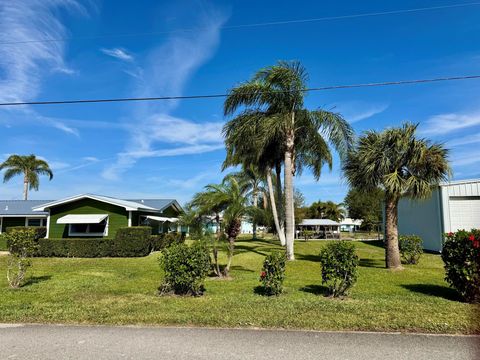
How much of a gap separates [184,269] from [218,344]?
126 inches

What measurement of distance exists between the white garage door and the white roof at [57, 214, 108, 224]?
725 inches

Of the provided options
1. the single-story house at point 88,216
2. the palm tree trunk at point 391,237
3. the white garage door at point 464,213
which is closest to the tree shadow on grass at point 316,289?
the palm tree trunk at point 391,237

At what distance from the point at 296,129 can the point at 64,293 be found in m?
11.2

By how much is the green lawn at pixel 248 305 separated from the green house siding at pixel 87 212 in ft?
35.7

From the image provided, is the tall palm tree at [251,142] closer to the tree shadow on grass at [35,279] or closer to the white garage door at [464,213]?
the white garage door at [464,213]

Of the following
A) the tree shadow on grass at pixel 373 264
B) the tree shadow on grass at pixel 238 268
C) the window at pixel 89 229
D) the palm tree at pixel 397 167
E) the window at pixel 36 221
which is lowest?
the tree shadow on grass at pixel 238 268

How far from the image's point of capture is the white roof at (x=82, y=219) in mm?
21219

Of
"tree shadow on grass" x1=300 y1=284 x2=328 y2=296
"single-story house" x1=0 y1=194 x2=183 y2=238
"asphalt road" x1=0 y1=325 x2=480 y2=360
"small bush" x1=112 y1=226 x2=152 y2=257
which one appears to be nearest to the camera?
"asphalt road" x1=0 y1=325 x2=480 y2=360

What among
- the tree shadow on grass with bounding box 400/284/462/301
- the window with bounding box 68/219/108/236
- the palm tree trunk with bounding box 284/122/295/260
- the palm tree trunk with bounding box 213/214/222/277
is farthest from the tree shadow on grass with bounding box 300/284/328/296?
the window with bounding box 68/219/108/236

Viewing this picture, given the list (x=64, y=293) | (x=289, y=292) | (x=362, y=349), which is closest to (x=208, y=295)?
(x=289, y=292)

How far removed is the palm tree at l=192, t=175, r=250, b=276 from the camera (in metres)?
10.9

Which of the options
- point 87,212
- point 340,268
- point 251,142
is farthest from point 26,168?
point 340,268

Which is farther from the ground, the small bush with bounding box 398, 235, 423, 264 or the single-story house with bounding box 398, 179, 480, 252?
the single-story house with bounding box 398, 179, 480, 252

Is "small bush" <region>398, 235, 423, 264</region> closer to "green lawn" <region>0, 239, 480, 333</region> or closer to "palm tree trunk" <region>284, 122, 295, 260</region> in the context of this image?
"green lawn" <region>0, 239, 480, 333</region>
